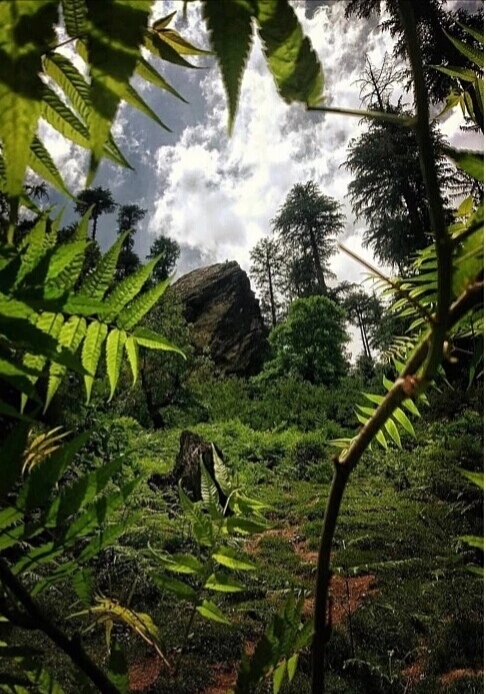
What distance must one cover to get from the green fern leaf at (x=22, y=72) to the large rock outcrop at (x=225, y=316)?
12365 mm

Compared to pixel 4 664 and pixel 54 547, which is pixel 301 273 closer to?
pixel 4 664

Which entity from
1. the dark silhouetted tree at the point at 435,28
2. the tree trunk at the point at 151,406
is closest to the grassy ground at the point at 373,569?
the tree trunk at the point at 151,406

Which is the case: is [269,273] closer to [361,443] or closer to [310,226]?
[310,226]

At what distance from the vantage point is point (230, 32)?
0.14m

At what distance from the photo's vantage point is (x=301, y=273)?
644 inches

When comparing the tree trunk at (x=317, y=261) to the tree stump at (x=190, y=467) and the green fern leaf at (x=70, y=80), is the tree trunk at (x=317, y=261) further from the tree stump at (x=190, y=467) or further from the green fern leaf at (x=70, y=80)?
the green fern leaf at (x=70, y=80)

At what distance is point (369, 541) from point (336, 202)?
1264 cm

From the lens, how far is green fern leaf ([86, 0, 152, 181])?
0.43 ft

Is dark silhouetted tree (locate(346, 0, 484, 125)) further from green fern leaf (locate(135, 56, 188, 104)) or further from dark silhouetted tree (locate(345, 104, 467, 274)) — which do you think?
green fern leaf (locate(135, 56, 188, 104))

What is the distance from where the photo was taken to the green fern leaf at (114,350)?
34 cm

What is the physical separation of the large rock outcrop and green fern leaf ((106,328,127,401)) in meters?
12.1

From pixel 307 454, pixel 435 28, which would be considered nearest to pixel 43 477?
pixel 307 454

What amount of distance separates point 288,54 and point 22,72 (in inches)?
2.7

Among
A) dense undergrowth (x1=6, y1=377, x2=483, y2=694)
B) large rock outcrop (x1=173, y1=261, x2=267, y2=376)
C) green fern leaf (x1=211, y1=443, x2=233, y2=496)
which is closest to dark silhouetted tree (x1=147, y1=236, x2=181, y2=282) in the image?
large rock outcrop (x1=173, y1=261, x2=267, y2=376)
